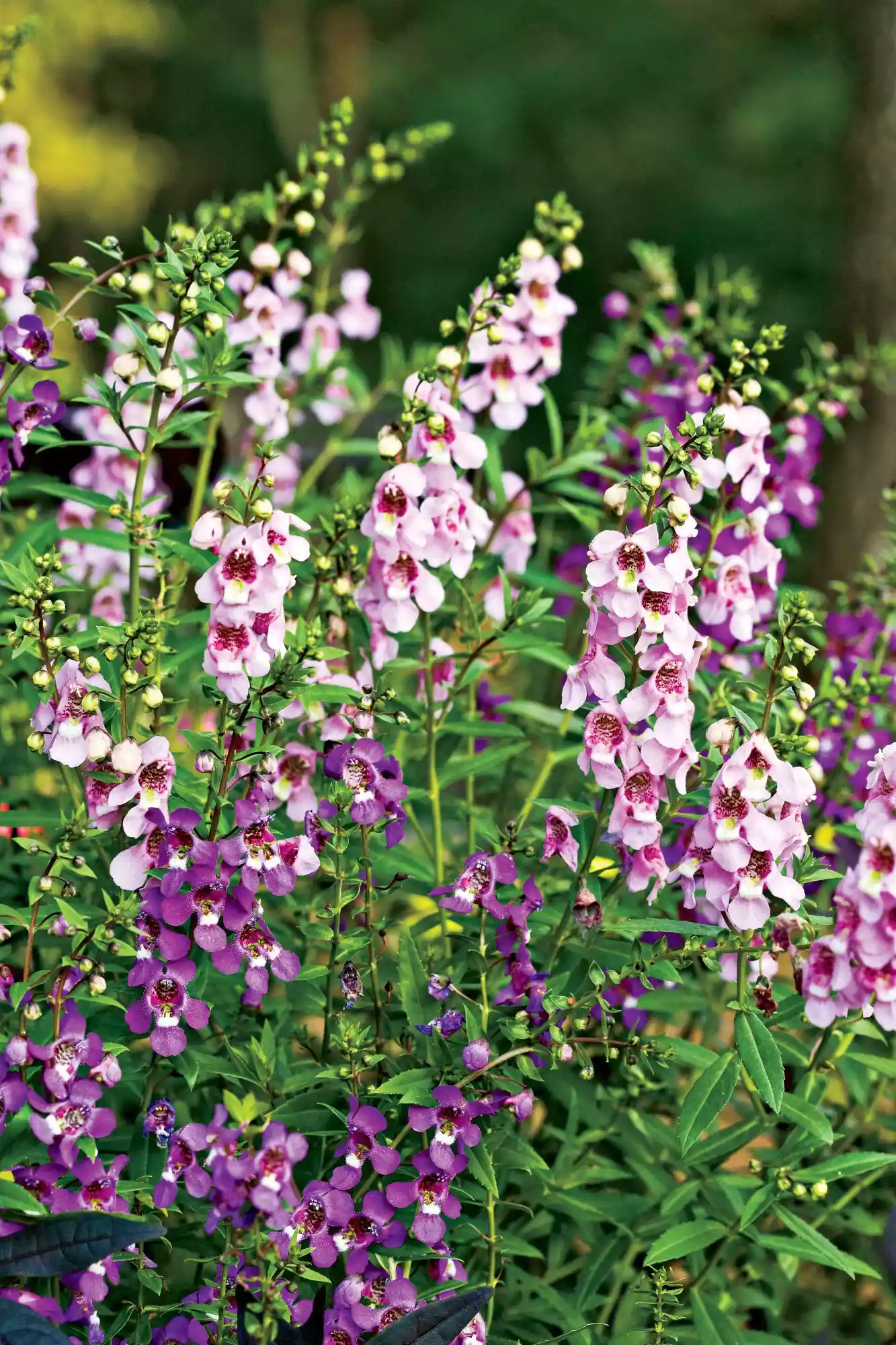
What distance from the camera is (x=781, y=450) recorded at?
2518 mm

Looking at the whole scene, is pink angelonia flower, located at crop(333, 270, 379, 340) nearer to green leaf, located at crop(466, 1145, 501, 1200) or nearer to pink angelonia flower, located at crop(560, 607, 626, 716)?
pink angelonia flower, located at crop(560, 607, 626, 716)

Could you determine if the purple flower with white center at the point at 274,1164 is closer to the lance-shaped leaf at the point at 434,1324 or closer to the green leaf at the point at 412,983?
the lance-shaped leaf at the point at 434,1324

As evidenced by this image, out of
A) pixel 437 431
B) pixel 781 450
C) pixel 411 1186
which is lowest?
pixel 411 1186

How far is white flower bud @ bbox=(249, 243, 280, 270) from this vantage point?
2.41m

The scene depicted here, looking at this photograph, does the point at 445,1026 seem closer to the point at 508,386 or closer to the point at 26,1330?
the point at 26,1330

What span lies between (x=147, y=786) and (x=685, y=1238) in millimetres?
963

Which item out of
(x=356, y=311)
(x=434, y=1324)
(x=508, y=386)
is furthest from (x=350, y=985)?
(x=356, y=311)

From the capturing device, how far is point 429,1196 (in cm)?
166

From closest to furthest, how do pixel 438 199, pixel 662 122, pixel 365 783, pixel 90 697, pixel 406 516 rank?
pixel 90 697, pixel 365 783, pixel 406 516, pixel 662 122, pixel 438 199

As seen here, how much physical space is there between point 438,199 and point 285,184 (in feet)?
43.7

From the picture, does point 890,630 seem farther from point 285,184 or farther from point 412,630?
point 285,184

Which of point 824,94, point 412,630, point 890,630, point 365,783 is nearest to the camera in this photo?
point 365,783

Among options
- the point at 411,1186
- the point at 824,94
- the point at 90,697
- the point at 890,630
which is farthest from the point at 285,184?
the point at 824,94

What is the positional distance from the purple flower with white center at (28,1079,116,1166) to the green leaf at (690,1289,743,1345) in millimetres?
880
